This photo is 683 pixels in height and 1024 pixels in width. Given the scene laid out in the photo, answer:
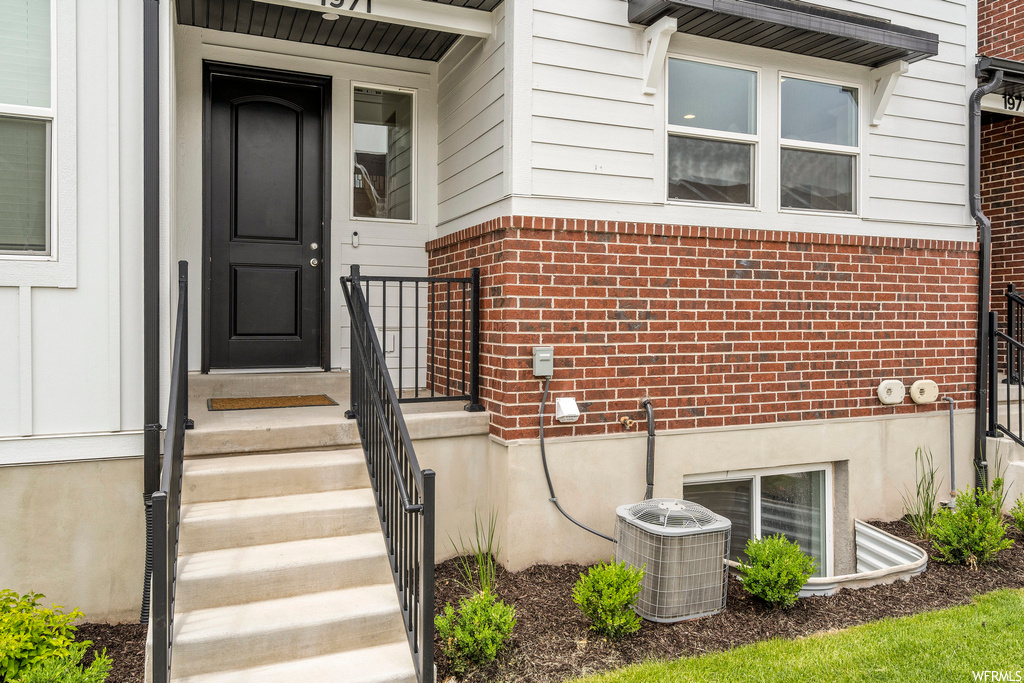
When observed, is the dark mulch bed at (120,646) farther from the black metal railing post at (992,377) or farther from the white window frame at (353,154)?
the black metal railing post at (992,377)

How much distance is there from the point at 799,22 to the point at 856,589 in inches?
143

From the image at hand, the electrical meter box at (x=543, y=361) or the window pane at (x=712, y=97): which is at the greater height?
the window pane at (x=712, y=97)

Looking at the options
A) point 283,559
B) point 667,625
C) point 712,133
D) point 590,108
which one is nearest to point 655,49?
point 590,108

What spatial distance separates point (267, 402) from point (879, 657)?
3.95 metres

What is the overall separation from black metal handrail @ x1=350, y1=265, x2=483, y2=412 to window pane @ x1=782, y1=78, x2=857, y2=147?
265cm

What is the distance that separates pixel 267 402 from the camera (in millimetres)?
4695

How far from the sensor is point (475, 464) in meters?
4.38

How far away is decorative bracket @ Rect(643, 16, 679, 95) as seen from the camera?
423 centimetres

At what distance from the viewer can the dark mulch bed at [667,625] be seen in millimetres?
3133

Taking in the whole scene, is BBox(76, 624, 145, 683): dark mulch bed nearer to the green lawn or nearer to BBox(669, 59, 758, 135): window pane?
the green lawn

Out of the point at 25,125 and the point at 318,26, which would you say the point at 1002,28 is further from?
the point at 25,125

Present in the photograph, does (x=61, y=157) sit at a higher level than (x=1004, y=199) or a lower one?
lower

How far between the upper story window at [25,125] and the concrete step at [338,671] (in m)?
2.44

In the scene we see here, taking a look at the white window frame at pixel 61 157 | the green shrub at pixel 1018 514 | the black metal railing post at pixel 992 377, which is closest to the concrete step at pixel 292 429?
the white window frame at pixel 61 157
